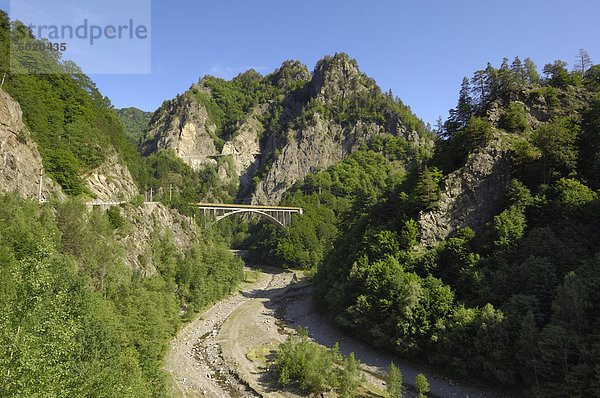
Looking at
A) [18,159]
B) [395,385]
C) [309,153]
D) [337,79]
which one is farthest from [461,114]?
[337,79]

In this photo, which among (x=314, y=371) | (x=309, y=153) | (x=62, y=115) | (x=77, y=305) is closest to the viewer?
(x=77, y=305)

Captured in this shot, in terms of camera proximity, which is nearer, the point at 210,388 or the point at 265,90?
the point at 210,388

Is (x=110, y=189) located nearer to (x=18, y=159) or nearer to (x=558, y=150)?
(x=18, y=159)

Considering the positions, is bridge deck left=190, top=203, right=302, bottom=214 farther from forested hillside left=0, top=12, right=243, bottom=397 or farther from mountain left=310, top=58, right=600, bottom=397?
mountain left=310, top=58, right=600, bottom=397

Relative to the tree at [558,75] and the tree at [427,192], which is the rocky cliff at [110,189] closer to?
the tree at [427,192]

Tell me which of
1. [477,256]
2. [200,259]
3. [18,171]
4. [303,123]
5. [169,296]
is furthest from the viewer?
[303,123]

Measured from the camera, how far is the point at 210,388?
20.8 metres

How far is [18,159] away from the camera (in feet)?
76.7

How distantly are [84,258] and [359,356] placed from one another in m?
21.4

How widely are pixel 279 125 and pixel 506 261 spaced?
118 metres

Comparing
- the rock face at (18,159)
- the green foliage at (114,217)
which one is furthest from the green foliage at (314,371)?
the rock face at (18,159)

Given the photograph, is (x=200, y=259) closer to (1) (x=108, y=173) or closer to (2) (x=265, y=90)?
(1) (x=108, y=173)

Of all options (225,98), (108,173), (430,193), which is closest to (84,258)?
(108,173)

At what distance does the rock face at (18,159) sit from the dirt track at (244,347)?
16.3 meters
